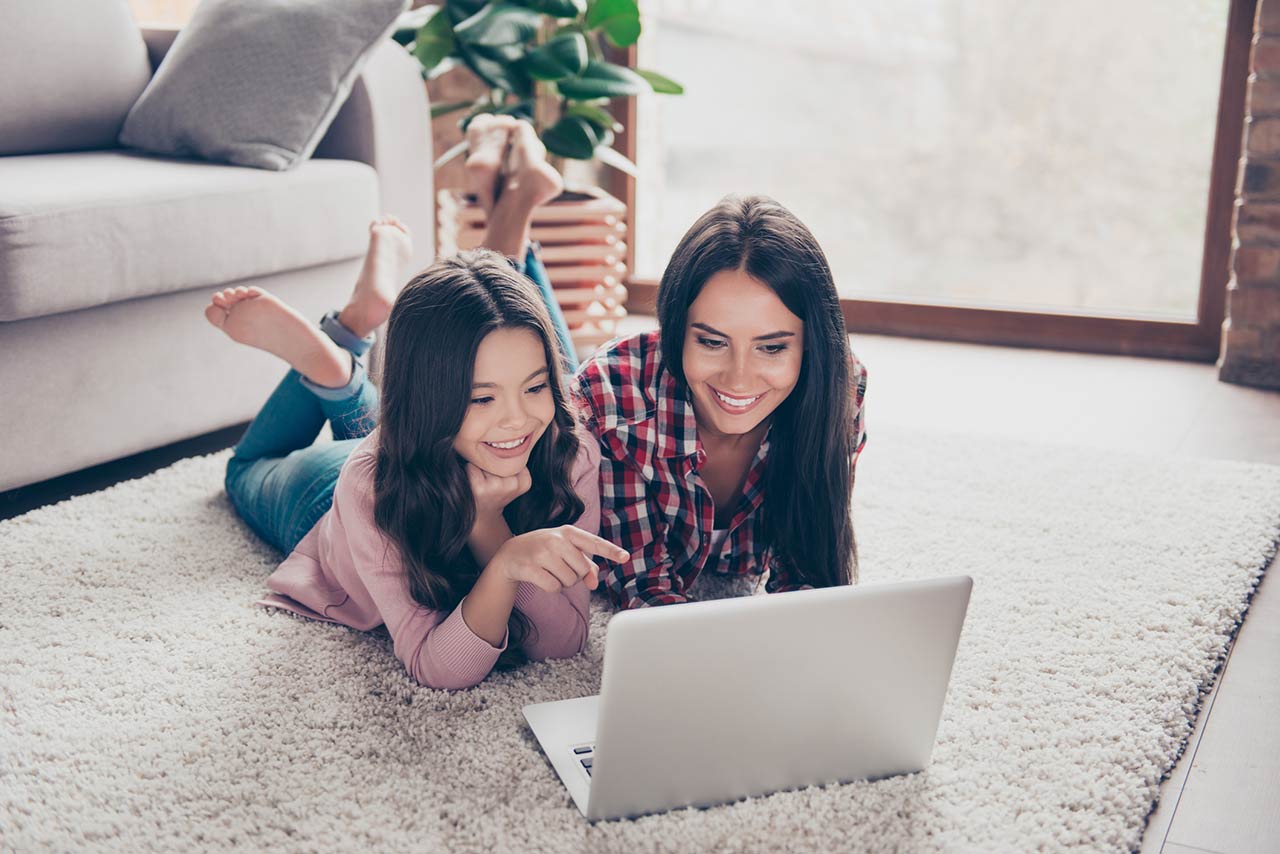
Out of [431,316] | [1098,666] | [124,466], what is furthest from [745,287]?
[124,466]

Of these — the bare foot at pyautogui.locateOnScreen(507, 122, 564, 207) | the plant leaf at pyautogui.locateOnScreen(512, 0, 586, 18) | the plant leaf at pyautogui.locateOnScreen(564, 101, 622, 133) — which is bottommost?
the plant leaf at pyautogui.locateOnScreen(564, 101, 622, 133)

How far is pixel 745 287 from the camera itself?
52.5 inches

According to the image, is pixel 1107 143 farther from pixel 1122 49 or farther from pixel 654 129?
pixel 654 129

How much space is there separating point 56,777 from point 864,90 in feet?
8.89

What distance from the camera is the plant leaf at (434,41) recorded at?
2.80 metres

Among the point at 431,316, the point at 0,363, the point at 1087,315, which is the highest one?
the point at 431,316

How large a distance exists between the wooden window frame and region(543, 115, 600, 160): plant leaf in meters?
0.60

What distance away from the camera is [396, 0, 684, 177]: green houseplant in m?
2.69

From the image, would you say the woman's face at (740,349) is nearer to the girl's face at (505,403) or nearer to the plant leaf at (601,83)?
the girl's face at (505,403)

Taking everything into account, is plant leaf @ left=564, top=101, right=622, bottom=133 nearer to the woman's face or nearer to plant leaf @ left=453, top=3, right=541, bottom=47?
plant leaf @ left=453, top=3, right=541, bottom=47

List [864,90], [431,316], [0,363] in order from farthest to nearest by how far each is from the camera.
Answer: [864,90], [0,363], [431,316]

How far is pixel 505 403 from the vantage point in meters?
1.27

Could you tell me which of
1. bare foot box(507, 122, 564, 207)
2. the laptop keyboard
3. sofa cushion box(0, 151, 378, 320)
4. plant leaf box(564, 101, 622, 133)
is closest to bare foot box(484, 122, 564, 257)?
bare foot box(507, 122, 564, 207)

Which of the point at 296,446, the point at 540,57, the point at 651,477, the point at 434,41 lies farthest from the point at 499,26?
the point at 651,477
